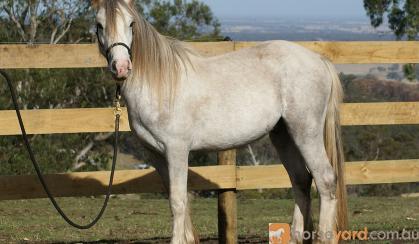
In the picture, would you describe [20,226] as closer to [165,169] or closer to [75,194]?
[75,194]

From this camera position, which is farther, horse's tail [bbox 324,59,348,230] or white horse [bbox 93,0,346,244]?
horse's tail [bbox 324,59,348,230]

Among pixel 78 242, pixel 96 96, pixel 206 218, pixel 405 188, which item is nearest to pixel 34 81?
pixel 96 96

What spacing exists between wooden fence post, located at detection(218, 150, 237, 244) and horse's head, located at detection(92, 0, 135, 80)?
1.85 meters

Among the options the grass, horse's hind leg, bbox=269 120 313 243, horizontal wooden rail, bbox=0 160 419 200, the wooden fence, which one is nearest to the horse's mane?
horse's hind leg, bbox=269 120 313 243

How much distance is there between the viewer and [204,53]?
651cm

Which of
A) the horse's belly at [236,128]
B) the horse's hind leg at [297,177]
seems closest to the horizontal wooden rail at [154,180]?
the horse's hind leg at [297,177]

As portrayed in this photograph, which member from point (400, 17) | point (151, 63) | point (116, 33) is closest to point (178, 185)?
point (151, 63)

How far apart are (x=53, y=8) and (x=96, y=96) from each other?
175 inches

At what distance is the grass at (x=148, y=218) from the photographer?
7.05 metres

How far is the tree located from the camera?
31031 millimetres

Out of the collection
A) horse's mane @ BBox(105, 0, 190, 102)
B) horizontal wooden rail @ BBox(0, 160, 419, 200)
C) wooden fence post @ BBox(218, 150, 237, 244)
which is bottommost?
wooden fence post @ BBox(218, 150, 237, 244)

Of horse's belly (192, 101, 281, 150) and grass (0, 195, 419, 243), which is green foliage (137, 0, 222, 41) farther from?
horse's belly (192, 101, 281, 150)

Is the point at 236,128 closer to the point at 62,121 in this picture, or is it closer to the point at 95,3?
the point at 95,3

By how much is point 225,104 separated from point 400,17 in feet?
95.0
